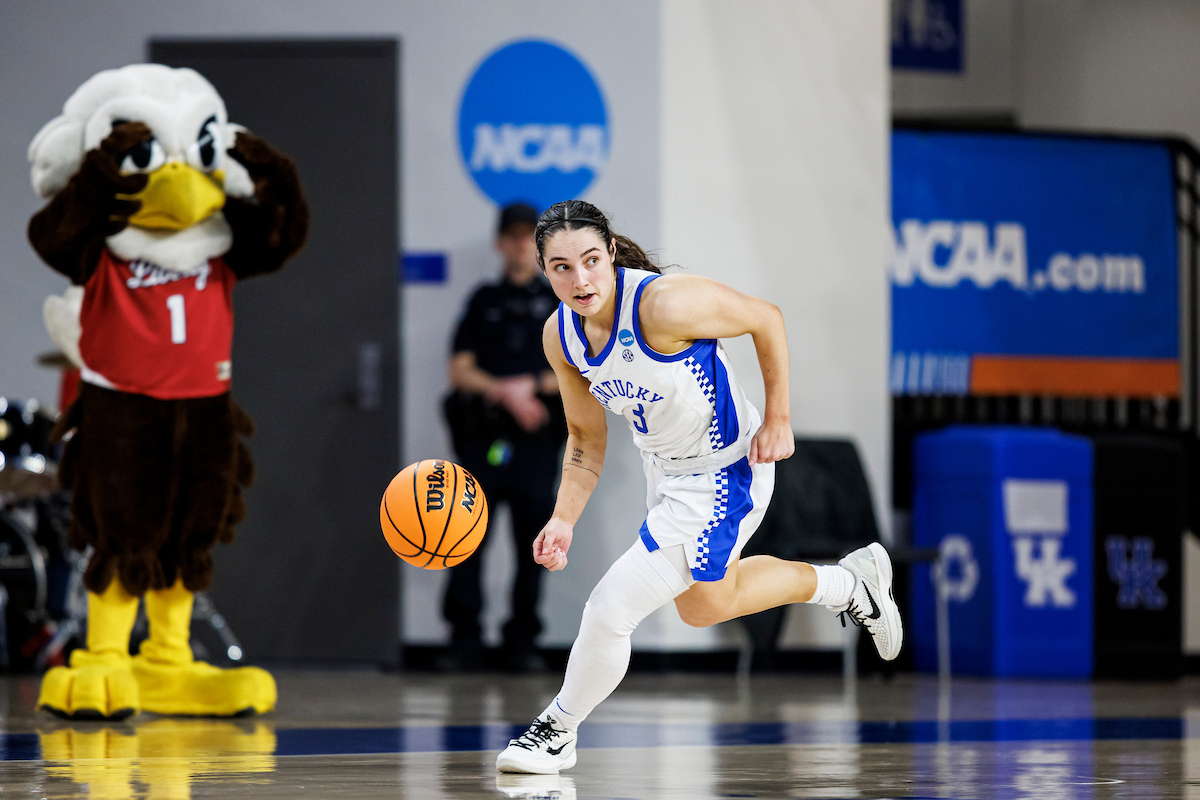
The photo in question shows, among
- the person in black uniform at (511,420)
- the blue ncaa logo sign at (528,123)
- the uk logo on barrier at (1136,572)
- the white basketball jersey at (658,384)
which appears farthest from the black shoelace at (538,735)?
the uk logo on barrier at (1136,572)

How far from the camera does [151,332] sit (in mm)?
4363

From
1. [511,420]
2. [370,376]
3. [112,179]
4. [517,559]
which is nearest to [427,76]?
[370,376]

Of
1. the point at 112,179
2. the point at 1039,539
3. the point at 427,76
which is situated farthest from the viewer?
the point at 427,76

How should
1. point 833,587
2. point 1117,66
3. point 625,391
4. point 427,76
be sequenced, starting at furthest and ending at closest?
1. point 1117,66
2. point 427,76
3. point 833,587
4. point 625,391

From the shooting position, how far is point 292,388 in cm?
675

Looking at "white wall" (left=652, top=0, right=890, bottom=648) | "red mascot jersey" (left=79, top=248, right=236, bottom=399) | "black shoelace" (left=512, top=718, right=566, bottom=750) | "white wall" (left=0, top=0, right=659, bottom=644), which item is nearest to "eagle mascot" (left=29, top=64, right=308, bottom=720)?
"red mascot jersey" (left=79, top=248, right=236, bottom=399)

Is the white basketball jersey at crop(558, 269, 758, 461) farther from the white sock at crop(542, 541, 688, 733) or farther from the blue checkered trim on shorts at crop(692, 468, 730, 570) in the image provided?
the white sock at crop(542, 541, 688, 733)

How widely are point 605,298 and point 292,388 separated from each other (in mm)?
3899

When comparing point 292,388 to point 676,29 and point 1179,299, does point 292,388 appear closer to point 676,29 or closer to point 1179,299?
point 676,29

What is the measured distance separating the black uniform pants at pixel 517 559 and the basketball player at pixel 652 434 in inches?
117

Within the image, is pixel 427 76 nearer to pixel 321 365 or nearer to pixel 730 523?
pixel 321 365

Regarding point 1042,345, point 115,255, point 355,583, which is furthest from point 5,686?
point 1042,345

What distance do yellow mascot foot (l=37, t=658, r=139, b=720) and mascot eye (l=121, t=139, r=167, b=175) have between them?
1.54 metres

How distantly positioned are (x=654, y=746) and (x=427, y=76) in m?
4.09
